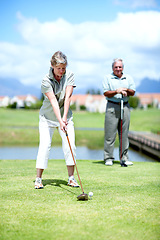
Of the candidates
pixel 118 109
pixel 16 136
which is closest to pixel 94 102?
pixel 16 136

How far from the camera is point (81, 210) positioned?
3066 millimetres

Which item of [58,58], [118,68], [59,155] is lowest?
[59,155]

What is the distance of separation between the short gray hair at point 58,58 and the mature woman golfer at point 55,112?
5 centimetres

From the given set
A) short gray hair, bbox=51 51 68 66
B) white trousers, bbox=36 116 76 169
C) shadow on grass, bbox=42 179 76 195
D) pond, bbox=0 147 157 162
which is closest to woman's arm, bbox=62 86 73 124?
white trousers, bbox=36 116 76 169

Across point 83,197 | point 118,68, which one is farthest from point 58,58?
point 118,68

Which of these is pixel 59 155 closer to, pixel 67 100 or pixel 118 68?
pixel 118 68

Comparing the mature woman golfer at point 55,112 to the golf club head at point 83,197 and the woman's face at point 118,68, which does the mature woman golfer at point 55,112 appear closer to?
the golf club head at point 83,197

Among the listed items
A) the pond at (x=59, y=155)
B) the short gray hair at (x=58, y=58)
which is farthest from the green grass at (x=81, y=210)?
the pond at (x=59, y=155)

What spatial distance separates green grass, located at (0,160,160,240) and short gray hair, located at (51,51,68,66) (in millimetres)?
1480

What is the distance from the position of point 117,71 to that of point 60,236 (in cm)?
443

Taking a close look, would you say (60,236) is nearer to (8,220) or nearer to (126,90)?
(8,220)

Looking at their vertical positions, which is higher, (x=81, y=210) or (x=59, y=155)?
(x=81, y=210)

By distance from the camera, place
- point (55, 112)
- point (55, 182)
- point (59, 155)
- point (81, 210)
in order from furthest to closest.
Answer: point (59, 155) < point (55, 182) < point (55, 112) < point (81, 210)

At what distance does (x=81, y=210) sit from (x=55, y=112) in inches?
53.9
